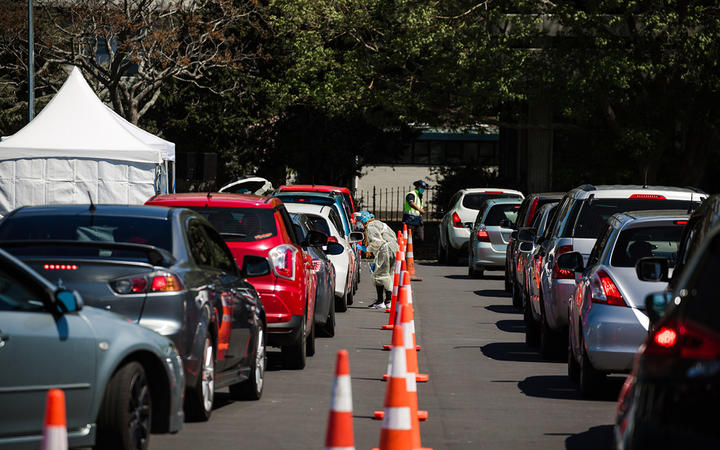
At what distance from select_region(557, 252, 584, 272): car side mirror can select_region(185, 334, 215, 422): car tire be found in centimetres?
448

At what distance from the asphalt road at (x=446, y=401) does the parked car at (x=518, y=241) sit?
296 cm

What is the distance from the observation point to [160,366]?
7.29 m

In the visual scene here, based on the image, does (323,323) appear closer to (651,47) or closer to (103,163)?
(103,163)

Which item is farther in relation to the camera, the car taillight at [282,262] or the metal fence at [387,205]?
the metal fence at [387,205]

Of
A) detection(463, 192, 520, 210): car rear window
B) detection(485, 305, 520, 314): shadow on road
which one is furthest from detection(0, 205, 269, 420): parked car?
detection(463, 192, 520, 210): car rear window

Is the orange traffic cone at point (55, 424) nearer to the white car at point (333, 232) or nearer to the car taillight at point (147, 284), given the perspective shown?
the car taillight at point (147, 284)

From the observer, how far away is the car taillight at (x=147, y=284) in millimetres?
8000

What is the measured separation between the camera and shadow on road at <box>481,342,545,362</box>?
1391 cm

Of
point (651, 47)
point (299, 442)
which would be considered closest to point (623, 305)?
point (299, 442)

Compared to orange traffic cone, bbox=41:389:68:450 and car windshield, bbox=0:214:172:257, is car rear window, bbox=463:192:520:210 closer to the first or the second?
car windshield, bbox=0:214:172:257

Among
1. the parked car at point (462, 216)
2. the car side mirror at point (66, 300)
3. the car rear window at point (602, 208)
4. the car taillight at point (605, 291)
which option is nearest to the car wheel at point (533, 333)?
the car rear window at point (602, 208)

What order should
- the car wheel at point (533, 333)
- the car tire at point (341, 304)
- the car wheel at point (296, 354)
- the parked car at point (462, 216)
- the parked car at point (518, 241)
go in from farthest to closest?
the parked car at point (462, 216)
the parked car at point (518, 241)
the car tire at point (341, 304)
the car wheel at point (533, 333)
the car wheel at point (296, 354)

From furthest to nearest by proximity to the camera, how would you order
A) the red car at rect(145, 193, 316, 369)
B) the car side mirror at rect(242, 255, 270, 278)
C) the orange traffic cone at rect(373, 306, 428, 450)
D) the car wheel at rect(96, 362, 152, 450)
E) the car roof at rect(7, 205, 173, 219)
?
the red car at rect(145, 193, 316, 369) < the car side mirror at rect(242, 255, 270, 278) < the car roof at rect(7, 205, 173, 219) < the car wheel at rect(96, 362, 152, 450) < the orange traffic cone at rect(373, 306, 428, 450)

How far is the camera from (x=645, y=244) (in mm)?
11375
